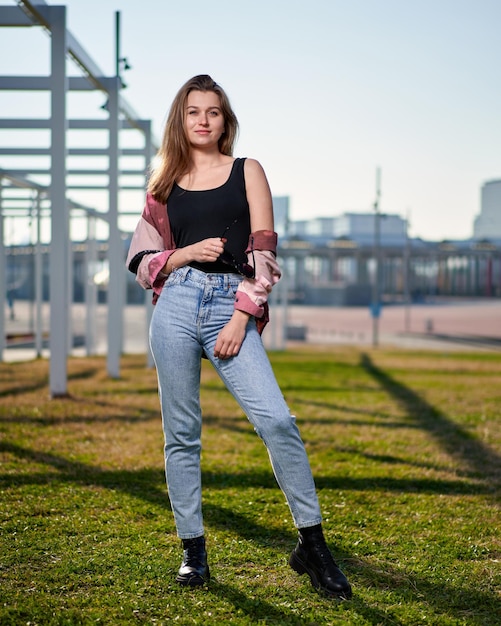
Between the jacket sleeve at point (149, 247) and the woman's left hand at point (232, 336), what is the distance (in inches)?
12.9

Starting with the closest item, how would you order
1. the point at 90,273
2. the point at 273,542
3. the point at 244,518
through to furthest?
1. the point at 273,542
2. the point at 244,518
3. the point at 90,273

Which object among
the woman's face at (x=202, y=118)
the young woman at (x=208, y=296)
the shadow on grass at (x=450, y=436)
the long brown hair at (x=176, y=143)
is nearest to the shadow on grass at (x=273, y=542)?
the young woman at (x=208, y=296)

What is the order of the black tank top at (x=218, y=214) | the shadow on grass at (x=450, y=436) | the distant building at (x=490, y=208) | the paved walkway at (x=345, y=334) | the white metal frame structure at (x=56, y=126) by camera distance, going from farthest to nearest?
the paved walkway at (x=345, y=334) < the distant building at (x=490, y=208) < the white metal frame structure at (x=56, y=126) < the shadow on grass at (x=450, y=436) < the black tank top at (x=218, y=214)

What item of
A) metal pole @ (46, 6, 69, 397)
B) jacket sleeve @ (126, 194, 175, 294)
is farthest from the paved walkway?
jacket sleeve @ (126, 194, 175, 294)

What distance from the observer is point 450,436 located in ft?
20.6

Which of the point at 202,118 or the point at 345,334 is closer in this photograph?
the point at 202,118

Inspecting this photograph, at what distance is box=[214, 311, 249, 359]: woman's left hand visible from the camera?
267cm

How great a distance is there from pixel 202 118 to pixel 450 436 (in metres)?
4.13

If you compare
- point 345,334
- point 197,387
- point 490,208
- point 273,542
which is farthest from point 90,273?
point 345,334

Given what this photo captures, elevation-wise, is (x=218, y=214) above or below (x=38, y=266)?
below

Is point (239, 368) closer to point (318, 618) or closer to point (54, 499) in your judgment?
point (318, 618)

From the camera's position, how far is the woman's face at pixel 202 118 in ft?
9.32

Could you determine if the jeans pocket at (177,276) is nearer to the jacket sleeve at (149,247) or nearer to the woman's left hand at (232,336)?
the jacket sleeve at (149,247)

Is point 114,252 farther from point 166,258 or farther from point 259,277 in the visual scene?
point 259,277
